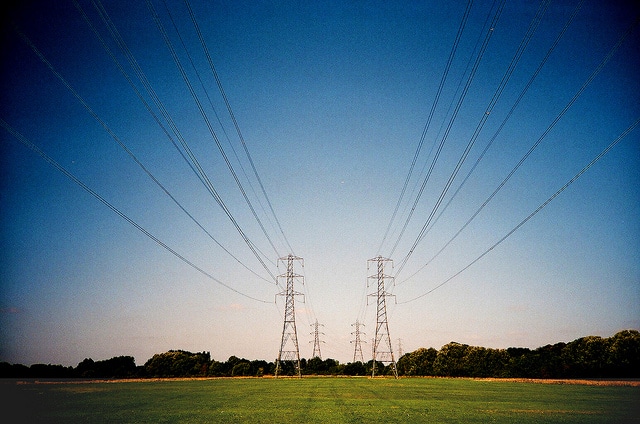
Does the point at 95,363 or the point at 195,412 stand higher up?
the point at 95,363

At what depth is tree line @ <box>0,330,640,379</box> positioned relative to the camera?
327 feet

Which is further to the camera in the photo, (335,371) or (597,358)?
(335,371)

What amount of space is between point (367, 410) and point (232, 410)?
9.86m

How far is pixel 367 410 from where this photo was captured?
28.7 meters

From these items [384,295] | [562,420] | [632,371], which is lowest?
[562,420]

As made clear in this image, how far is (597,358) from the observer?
10431 cm

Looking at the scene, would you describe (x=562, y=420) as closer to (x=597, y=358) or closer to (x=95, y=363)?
(x=597, y=358)

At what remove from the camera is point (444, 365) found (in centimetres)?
13188

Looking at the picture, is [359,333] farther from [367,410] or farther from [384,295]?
[367,410]

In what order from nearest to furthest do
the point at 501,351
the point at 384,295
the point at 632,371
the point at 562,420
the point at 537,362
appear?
the point at 562,420 → the point at 384,295 → the point at 632,371 → the point at 537,362 → the point at 501,351

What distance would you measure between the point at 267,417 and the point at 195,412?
6.83 meters

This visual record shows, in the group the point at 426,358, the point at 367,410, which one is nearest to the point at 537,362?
the point at 426,358

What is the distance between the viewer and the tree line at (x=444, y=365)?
99.8 metres

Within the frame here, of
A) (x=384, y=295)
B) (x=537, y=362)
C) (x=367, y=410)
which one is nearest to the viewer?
(x=367, y=410)
